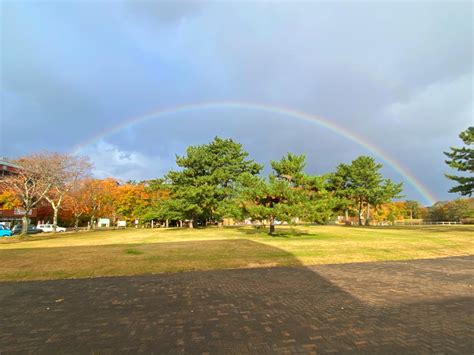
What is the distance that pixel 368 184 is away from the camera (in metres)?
53.7

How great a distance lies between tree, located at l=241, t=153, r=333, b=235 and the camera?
20.0 m

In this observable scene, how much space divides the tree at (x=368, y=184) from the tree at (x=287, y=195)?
34.8 meters

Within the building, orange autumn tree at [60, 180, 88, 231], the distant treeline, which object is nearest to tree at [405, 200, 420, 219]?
the distant treeline

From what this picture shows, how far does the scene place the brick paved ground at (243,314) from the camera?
12.9 feet

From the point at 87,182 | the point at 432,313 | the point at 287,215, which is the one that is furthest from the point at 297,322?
the point at 87,182

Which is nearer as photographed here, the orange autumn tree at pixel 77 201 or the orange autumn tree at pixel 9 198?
the orange autumn tree at pixel 9 198

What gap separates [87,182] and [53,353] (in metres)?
47.6

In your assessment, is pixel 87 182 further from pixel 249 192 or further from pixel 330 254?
pixel 330 254

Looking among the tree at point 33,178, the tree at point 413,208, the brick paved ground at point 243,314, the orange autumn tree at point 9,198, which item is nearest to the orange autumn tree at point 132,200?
the orange autumn tree at point 9,198

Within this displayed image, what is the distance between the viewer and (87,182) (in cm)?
4616

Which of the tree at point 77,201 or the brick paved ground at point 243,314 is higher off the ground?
the tree at point 77,201

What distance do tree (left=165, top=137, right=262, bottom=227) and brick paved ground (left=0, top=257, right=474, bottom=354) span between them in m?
27.1

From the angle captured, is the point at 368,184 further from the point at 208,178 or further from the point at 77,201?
the point at 77,201

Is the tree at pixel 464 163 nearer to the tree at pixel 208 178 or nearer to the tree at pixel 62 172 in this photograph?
the tree at pixel 208 178
